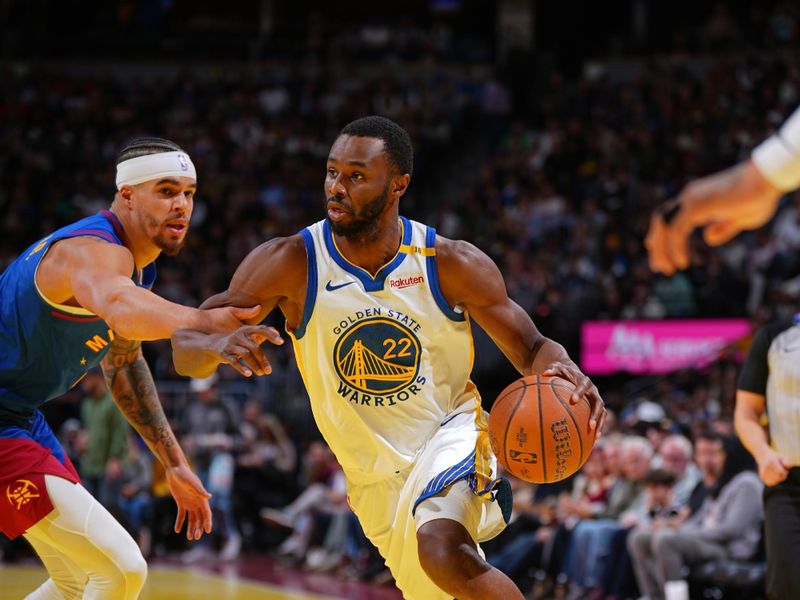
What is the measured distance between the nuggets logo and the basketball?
181cm

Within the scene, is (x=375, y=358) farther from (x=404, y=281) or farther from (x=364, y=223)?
(x=364, y=223)

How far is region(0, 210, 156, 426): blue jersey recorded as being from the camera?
4.40 m

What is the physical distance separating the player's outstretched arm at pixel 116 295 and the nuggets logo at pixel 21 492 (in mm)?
738

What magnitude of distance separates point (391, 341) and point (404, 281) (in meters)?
0.27

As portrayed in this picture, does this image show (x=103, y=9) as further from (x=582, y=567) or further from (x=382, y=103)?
(x=582, y=567)

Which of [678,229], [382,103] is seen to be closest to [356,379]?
[678,229]

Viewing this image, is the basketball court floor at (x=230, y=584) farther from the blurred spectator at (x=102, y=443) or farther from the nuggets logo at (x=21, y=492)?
the nuggets logo at (x=21, y=492)

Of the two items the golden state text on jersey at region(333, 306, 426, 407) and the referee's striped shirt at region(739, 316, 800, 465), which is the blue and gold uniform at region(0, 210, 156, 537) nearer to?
the golden state text on jersey at region(333, 306, 426, 407)

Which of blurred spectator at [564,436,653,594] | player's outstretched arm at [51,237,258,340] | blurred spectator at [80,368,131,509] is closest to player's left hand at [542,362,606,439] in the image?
player's outstretched arm at [51,237,258,340]

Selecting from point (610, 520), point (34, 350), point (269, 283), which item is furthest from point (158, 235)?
point (610, 520)

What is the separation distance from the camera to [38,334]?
4.44 metres

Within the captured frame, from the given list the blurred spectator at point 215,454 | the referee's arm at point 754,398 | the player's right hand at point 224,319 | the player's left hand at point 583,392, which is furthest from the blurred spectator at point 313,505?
the player's right hand at point 224,319

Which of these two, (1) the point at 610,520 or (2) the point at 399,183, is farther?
(1) the point at 610,520

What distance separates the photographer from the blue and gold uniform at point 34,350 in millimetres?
4391
